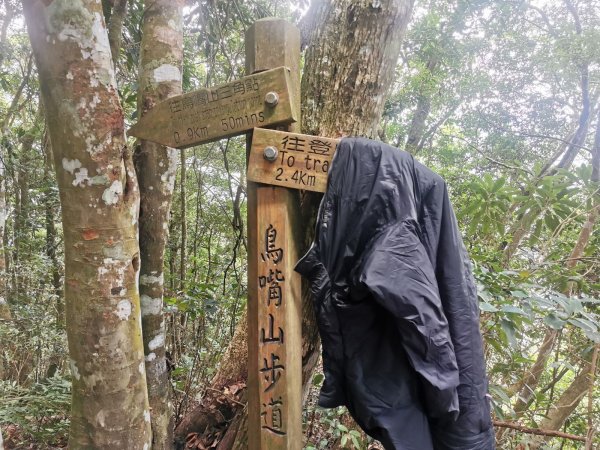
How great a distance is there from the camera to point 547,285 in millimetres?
2584

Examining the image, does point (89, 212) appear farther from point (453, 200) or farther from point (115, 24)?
point (453, 200)

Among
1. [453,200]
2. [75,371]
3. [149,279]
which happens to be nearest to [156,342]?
[149,279]

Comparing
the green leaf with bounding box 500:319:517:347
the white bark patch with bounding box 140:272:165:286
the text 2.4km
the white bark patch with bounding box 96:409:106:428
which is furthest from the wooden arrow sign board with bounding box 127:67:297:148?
the green leaf with bounding box 500:319:517:347

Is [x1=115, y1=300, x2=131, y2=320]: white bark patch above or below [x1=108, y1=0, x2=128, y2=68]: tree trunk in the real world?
below

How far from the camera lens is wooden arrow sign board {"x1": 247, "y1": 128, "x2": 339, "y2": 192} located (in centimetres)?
139

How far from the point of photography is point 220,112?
4.80 feet

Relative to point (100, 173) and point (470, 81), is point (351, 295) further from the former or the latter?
point (470, 81)

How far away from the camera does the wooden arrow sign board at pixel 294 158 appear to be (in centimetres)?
139

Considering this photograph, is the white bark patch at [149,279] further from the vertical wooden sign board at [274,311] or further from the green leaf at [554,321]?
the green leaf at [554,321]

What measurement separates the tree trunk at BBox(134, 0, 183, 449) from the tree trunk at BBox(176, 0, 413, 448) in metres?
0.53

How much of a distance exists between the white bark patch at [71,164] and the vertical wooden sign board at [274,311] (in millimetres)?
566

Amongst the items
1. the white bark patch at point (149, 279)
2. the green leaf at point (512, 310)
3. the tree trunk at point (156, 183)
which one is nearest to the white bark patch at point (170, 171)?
the tree trunk at point (156, 183)

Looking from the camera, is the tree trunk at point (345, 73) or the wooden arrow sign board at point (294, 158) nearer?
the wooden arrow sign board at point (294, 158)

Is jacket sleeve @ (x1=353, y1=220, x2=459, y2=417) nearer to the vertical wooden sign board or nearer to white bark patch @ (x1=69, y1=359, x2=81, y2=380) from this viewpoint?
the vertical wooden sign board
